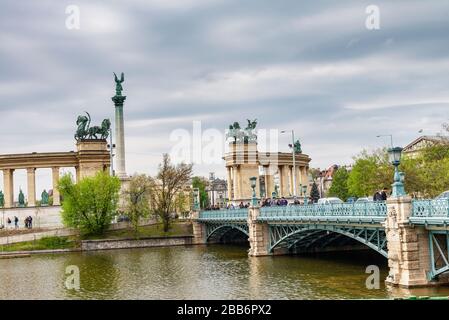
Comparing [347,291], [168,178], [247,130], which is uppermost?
[247,130]

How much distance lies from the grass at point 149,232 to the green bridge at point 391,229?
27.9 m

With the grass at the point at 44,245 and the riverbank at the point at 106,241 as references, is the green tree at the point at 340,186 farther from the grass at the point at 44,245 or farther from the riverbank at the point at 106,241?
the grass at the point at 44,245

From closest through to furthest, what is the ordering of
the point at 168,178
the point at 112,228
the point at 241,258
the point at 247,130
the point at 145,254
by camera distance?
the point at 241,258 < the point at 145,254 < the point at 112,228 < the point at 168,178 < the point at 247,130

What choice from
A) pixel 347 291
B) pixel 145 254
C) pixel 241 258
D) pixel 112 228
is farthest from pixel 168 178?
pixel 347 291

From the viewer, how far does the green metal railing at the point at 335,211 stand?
3212 centimetres

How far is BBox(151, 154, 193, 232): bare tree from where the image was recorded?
80.8 metres

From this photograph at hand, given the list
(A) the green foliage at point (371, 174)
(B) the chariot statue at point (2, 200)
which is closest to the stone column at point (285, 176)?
(A) the green foliage at point (371, 174)

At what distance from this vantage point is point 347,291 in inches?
1225

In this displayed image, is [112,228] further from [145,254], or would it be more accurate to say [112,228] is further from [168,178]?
[145,254]

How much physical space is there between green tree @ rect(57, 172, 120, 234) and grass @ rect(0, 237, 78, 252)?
3565 mm

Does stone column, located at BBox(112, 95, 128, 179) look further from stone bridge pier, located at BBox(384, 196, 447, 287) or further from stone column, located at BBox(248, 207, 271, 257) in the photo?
stone bridge pier, located at BBox(384, 196, 447, 287)

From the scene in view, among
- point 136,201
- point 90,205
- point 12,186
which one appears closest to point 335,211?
point 90,205

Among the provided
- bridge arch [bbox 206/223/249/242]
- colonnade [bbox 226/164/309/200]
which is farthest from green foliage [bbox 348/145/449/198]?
bridge arch [bbox 206/223/249/242]
